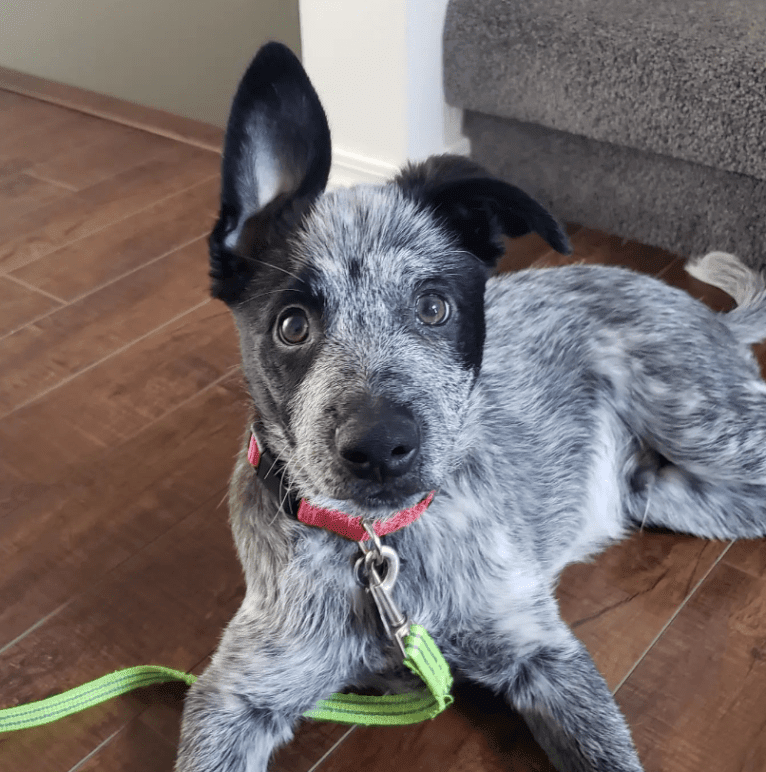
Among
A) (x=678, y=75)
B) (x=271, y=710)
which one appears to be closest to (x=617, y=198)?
(x=678, y=75)

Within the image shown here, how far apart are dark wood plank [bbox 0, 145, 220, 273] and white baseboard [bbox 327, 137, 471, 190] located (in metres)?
0.69

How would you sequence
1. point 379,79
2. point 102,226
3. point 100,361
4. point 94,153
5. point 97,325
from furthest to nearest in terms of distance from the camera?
point 94,153
point 102,226
point 379,79
point 97,325
point 100,361

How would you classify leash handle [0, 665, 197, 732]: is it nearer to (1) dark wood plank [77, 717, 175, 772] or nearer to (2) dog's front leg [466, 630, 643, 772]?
(1) dark wood plank [77, 717, 175, 772]

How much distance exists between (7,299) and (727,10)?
2495mm


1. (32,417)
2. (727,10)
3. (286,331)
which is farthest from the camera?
(727,10)

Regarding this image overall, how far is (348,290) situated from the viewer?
125 centimetres

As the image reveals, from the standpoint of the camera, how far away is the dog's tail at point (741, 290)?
1.96 meters

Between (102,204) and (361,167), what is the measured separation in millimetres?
1130

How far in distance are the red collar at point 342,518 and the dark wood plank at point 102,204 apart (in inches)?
83.8

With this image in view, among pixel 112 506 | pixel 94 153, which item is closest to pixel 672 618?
pixel 112 506

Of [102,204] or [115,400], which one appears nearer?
[115,400]

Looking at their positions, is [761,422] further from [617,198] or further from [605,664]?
[617,198]

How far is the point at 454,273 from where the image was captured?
4.33 feet

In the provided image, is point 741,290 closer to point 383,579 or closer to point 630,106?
point 630,106
